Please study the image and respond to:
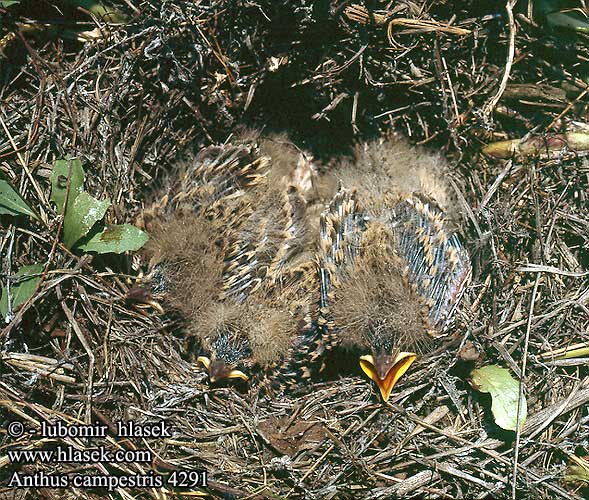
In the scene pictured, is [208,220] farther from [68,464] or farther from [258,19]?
[68,464]

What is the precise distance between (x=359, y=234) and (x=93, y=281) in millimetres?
1026

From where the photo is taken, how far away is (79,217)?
92.3 inches

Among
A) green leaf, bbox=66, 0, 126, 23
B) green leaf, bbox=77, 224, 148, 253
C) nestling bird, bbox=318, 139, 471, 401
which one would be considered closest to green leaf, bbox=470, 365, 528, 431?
nestling bird, bbox=318, 139, 471, 401

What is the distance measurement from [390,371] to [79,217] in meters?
1.27

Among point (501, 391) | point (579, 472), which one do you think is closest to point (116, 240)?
point (501, 391)

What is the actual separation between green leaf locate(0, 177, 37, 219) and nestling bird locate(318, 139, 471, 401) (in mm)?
1106

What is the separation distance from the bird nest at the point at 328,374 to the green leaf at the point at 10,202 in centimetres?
8

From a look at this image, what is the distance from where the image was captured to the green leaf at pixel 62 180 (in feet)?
7.73

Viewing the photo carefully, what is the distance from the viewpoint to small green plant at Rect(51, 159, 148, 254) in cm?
235

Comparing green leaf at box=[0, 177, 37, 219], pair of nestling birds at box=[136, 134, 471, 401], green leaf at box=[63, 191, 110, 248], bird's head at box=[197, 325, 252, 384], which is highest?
green leaf at box=[0, 177, 37, 219]

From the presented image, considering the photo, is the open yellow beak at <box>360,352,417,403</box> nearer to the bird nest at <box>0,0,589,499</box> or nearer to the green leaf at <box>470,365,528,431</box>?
the bird nest at <box>0,0,589,499</box>

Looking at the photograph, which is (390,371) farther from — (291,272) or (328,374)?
(291,272)

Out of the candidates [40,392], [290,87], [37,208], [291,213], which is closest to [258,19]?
[290,87]

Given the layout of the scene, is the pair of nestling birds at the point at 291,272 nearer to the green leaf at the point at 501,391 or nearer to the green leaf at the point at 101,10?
the green leaf at the point at 501,391
